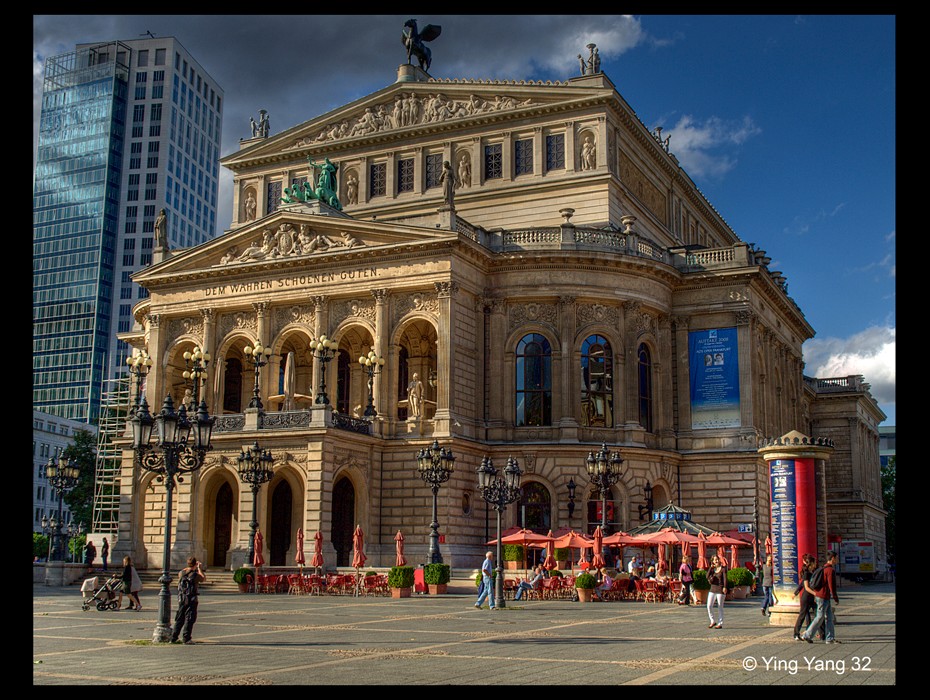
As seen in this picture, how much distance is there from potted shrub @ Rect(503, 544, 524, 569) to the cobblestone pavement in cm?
1131

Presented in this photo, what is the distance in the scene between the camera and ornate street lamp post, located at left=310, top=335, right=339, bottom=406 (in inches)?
1863

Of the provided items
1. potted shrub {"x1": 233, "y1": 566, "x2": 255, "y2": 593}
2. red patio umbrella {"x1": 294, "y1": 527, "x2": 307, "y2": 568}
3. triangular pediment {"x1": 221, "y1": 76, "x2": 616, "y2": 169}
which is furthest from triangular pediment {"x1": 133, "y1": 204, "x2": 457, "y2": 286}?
potted shrub {"x1": 233, "y1": 566, "x2": 255, "y2": 593}

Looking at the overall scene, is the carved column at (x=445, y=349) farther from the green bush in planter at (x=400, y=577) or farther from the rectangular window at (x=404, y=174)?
the rectangular window at (x=404, y=174)

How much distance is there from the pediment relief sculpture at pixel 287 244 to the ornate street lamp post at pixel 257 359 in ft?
14.7

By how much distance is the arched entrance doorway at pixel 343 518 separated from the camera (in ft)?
164

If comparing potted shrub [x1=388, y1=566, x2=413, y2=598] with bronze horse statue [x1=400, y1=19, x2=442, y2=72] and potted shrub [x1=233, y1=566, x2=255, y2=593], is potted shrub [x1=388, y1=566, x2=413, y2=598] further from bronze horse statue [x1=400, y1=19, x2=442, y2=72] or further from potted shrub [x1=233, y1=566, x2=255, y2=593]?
bronze horse statue [x1=400, y1=19, x2=442, y2=72]

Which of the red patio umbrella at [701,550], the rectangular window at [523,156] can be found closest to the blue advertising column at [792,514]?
the red patio umbrella at [701,550]

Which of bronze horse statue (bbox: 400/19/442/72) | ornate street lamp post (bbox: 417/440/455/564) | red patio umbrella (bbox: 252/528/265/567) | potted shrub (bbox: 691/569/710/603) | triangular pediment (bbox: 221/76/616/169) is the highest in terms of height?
bronze horse statue (bbox: 400/19/442/72)

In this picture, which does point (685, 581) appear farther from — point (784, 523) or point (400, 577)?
point (784, 523)

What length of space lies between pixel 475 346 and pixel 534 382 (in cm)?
335

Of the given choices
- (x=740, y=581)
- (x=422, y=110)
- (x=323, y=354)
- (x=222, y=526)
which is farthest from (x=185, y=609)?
(x=422, y=110)

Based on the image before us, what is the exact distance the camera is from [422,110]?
63156 mm
